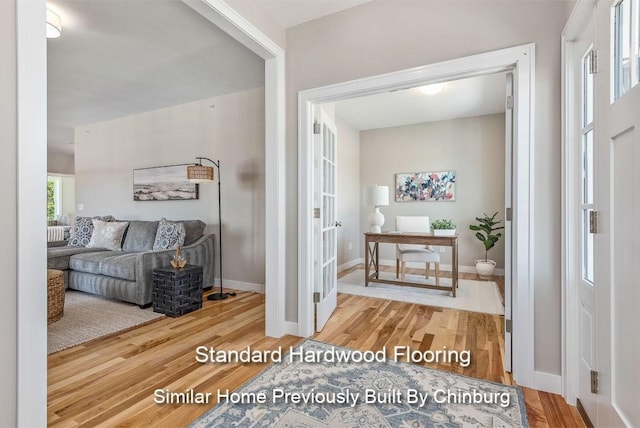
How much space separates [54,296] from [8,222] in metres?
2.28

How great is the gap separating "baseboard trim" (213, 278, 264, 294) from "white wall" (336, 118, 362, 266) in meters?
1.78

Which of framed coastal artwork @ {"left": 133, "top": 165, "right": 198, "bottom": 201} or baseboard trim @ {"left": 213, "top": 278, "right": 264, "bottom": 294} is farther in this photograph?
framed coastal artwork @ {"left": 133, "top": 165, "right": 198, "bottom": 201}

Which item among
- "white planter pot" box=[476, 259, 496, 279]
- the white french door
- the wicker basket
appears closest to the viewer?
the white french door

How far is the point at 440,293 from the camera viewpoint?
12.5ft

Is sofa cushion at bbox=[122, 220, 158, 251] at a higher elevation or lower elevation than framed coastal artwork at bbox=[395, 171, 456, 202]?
lower

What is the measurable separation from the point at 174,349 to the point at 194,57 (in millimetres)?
2693

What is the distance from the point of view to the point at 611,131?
1.16 meters

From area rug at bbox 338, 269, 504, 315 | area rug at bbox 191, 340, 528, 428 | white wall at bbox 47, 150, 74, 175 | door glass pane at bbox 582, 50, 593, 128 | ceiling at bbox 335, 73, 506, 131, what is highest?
ceiling at bbox 335, 73, 506, 131

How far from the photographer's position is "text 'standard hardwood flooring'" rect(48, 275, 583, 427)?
61.6 inches

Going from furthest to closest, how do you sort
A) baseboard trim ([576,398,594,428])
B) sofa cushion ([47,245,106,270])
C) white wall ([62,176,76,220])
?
white wall ([62,176,76,220]) < sofa cushion ([47,245,106,270]) < baseboard trim ([576,398,594,428])

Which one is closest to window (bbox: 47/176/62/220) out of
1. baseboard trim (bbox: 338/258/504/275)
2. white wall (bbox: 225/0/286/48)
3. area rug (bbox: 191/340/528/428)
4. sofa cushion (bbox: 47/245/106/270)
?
sofa cushion (bbox: 47/245/106/270)

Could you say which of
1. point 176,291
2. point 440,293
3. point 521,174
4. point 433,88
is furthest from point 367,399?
point 433,88

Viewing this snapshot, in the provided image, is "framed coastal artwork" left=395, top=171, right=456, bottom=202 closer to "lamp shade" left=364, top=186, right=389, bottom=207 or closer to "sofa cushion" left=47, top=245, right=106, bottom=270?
"lamp shade" left=364, top=186, right=389, bottom=207

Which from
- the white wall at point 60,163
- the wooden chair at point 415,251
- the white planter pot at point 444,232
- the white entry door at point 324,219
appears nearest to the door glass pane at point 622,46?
the white entry door at point 324,219
